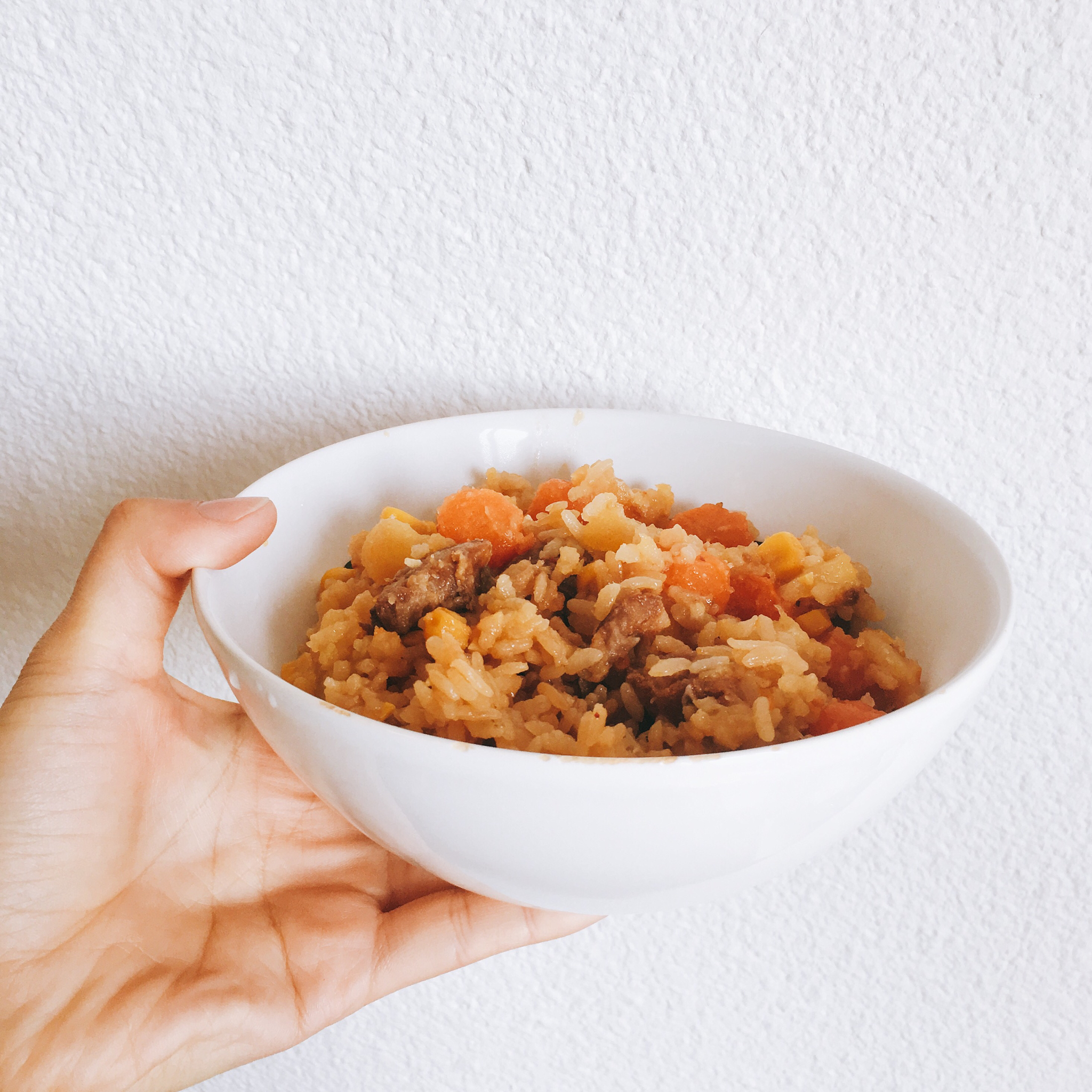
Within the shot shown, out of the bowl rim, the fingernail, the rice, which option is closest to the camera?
the bowl rim

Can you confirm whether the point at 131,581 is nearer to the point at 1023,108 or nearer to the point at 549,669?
the point at 549,669

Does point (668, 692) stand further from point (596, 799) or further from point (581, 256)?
point (581, 256)

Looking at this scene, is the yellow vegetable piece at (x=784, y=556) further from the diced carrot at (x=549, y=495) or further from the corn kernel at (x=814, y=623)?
the diced carrot at (x=549, y=495)

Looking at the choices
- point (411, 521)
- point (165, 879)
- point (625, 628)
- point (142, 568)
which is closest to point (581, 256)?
point (411, 521)

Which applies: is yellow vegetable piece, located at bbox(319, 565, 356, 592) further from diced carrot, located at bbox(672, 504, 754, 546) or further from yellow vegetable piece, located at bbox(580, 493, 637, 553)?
diced carrot, located at bbox(672, 504, 754, 546)

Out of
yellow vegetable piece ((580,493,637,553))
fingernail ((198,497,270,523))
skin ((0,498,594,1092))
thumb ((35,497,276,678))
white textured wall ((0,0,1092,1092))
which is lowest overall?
skin ((0,498,594,1092))

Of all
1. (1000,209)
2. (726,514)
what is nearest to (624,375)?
(726,514)

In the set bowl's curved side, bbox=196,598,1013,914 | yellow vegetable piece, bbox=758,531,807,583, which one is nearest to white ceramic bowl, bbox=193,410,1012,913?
bowl's curved side, bbox=196,598,1013,914
